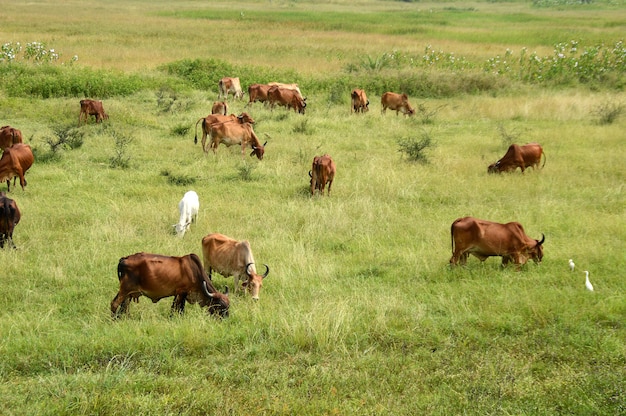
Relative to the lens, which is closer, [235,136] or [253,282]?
[253,282]

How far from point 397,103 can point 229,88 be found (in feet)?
19.6

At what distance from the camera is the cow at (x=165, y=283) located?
6.53m

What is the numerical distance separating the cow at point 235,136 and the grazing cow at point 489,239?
731 cm

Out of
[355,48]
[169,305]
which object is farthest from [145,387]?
[355,48]

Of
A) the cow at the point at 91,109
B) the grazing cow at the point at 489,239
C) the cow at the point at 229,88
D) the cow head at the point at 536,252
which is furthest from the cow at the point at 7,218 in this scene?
the cow at the point at 229,88

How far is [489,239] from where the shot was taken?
7879 millimetres

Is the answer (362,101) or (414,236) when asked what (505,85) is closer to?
(362,101)

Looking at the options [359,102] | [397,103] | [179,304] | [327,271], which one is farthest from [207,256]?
[397,103]

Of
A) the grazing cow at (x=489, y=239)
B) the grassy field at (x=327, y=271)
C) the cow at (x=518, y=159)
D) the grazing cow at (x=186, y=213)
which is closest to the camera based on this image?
the grassy field at (x=327, y=271)

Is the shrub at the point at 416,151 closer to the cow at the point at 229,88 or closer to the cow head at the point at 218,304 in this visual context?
the cow head at the point at 218,304

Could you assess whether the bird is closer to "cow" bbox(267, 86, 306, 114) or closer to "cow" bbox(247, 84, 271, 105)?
"cow" bbox(267, 86, 306, 114)

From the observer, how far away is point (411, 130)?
1788 centimetres

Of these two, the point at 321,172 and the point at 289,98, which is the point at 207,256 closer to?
the point at 321,172

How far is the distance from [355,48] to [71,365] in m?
30.1
